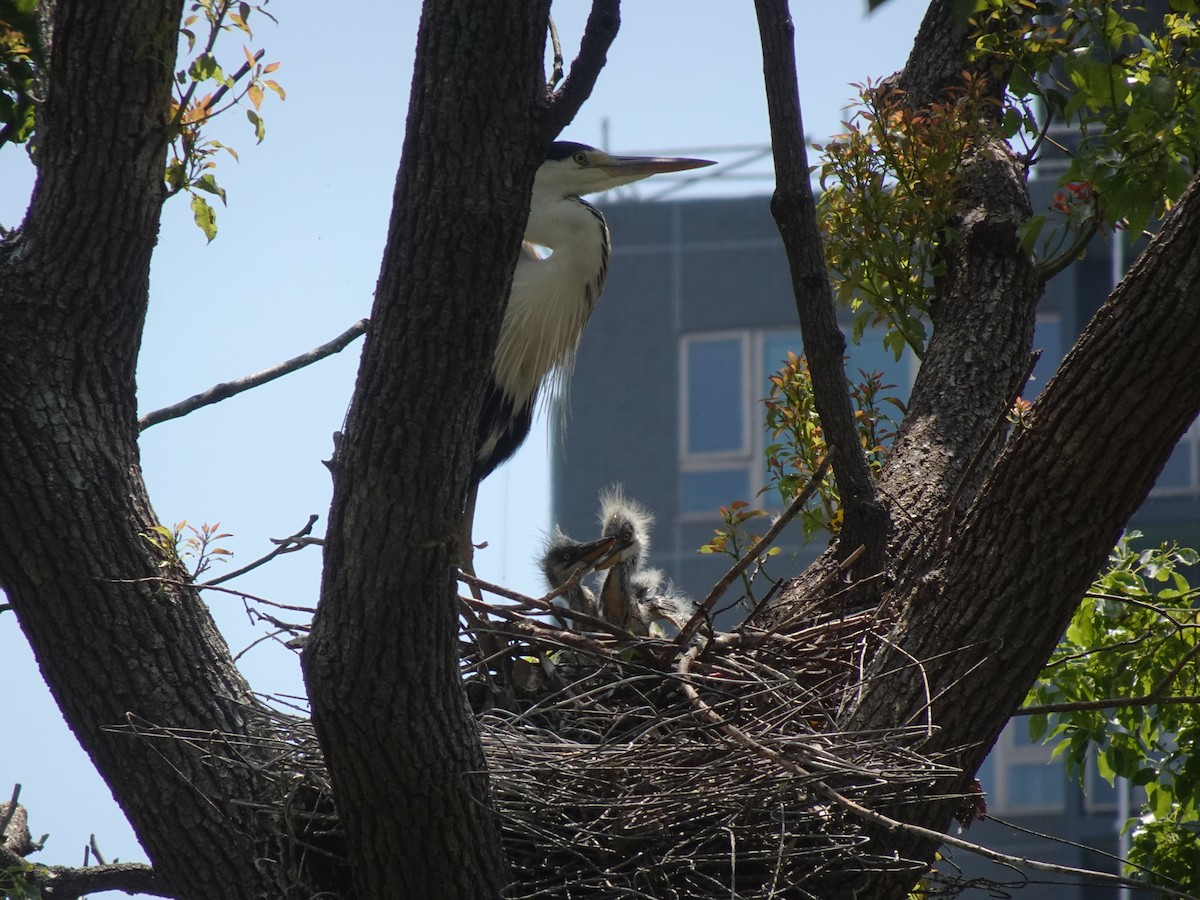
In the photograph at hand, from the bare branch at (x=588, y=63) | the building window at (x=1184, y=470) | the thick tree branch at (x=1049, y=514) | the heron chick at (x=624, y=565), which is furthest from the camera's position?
the building window at (x=1184, y=470)

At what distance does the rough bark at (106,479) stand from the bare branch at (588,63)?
0.96 meters

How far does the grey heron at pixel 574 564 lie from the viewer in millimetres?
3518

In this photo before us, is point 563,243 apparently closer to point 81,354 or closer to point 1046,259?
point 1046,259

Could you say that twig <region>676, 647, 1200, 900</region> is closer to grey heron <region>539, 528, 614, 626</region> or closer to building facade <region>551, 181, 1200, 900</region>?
grey heron <region>539, 528, 614, 626</region>

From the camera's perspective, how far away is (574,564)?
371cm

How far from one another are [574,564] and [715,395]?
10286mm

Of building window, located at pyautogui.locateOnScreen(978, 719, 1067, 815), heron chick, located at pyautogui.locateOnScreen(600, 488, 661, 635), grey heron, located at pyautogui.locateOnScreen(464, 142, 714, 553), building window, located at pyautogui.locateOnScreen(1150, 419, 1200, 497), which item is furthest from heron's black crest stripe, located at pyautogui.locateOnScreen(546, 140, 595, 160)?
building window, located at pyautogui.locateOnScreen(978, 719, 1067, 815)

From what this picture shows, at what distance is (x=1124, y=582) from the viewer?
3.36 m

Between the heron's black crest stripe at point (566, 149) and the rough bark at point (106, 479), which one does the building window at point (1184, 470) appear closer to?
the heron's black crest stripe at point (566, 149)

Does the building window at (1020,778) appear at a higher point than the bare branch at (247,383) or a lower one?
lower

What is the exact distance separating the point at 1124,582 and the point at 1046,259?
2.66 feet

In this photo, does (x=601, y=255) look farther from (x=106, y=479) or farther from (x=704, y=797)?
(x=704, y=797)

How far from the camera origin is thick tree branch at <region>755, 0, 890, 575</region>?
8.89 ft

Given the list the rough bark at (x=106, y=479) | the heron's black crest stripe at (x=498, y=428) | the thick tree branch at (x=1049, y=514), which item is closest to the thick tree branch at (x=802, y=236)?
the thick tree branch at (x=1049, y=514)
